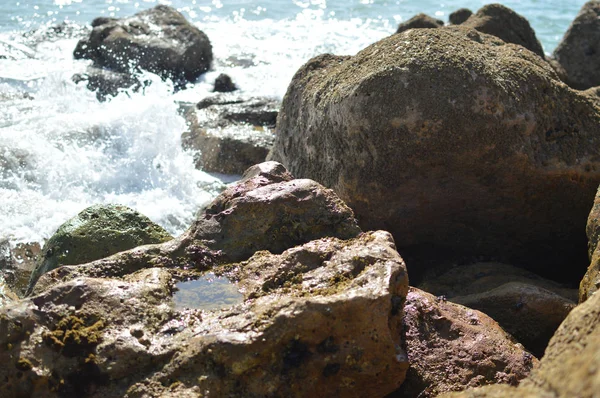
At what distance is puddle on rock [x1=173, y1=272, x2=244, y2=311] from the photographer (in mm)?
3145

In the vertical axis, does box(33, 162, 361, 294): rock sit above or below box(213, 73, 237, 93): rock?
above

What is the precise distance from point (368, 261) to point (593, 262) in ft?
4.74

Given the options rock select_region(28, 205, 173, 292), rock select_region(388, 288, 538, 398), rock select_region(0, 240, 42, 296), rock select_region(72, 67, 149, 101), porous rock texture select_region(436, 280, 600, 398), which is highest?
porous rock texture select_region(436, 280, 600, 398)

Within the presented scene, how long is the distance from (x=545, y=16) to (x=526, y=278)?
17304mm

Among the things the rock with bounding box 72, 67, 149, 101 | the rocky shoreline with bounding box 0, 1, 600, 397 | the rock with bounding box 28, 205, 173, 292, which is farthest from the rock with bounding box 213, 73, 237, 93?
the rock with bounding box 28, 205, 173, 292

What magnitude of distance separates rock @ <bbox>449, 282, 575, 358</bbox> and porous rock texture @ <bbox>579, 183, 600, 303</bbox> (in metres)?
0.30

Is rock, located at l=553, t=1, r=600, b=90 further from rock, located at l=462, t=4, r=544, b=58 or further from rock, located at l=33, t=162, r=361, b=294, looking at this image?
rock, located at l=33, t=162, r=361, b=294

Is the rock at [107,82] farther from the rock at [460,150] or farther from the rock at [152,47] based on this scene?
the rock at [460,150]

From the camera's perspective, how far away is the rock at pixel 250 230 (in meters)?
3.56

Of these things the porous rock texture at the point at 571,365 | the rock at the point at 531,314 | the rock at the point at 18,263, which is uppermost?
the porous rock texture at the point at 571,365

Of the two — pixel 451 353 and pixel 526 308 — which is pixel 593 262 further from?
pixel 451 353

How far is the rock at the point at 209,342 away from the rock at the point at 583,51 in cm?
807

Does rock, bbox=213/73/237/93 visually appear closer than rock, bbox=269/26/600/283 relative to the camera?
No

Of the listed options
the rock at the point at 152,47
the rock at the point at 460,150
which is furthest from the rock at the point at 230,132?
the rock at the point at 460,150
